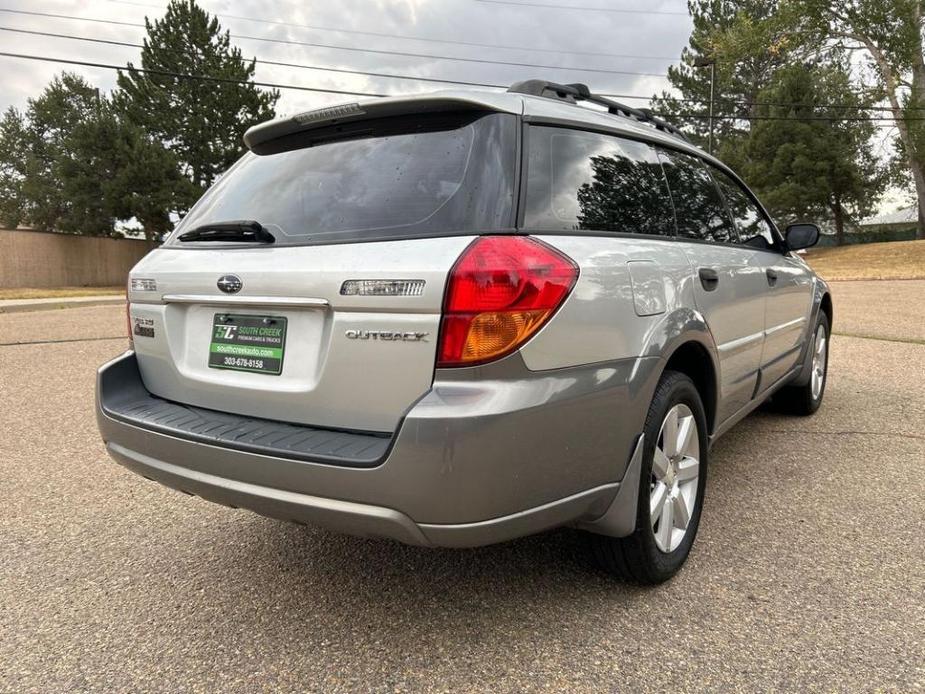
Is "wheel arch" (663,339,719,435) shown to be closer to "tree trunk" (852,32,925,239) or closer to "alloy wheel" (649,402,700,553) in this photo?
"alloy wheel" (649,402,700,553)

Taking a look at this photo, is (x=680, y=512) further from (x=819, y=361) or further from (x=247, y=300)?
(x=819, y=361)

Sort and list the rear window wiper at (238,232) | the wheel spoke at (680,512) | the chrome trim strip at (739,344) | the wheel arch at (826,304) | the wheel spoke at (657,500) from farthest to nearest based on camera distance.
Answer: the wheel arch at (826,304), the chrome trim strip at (739,344), the wheel spoke at (680,512), the wheel spoke at (657,500), the rear window wiper at (238,232)

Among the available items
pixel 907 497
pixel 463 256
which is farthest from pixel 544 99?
pixel 907 497

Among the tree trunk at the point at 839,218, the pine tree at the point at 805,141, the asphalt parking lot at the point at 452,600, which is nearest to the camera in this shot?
the asphalt parking lot at the point at 452,600

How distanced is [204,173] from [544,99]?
3209cm

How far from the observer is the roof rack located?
251 cm

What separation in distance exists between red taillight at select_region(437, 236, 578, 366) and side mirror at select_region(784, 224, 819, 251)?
2.98 meters

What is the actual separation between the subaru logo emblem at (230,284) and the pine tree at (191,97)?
30415 mm

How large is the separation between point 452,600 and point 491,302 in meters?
1.15

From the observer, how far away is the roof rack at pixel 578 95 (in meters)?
2.51

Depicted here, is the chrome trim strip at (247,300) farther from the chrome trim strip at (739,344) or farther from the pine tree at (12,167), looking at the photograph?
the pine tree at (12,167)

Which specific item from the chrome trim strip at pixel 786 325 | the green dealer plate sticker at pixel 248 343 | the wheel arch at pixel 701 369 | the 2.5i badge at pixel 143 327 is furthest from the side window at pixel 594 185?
the 2.5i badge at pixel 143 327

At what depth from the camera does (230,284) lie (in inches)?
83.8

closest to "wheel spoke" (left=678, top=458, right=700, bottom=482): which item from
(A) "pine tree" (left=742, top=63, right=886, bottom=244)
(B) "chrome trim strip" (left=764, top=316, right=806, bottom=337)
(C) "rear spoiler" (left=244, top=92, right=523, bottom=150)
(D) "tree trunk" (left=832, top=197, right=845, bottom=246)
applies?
(B) "chrome trim strip" (left=764, top=316, right=806, bottom=337)
